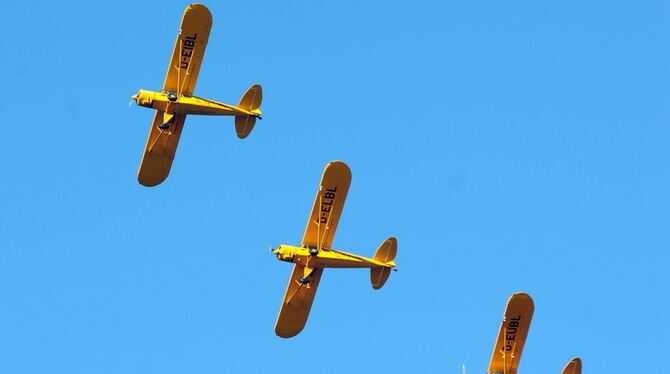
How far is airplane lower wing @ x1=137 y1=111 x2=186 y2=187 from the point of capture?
145 m

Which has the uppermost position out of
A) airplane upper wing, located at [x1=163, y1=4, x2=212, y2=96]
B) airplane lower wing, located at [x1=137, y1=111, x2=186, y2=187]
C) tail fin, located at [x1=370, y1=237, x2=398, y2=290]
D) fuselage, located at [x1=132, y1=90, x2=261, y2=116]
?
airplane upper wing, located at [x1=163, y1=4, x2=212, y2=96]

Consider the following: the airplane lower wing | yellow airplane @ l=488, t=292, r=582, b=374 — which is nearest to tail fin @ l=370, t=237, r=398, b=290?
yellow airplane @ l=488, t=292, r=582, b=374

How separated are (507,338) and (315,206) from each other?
10.9 metres

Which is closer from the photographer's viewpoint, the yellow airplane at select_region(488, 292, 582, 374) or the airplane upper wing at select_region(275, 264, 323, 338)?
the yellow airplane at select_region(488, 292, 582, 374)

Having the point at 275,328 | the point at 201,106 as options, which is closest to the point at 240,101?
the point at 201,106

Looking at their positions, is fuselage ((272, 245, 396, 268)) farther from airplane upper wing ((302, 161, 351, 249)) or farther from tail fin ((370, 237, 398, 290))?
tail fin ((370, 237, 398, 290))

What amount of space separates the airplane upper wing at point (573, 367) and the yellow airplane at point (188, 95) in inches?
741

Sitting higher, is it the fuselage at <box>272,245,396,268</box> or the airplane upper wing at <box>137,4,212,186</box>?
the airplane upper wing at <box>137,4,212,186</box>

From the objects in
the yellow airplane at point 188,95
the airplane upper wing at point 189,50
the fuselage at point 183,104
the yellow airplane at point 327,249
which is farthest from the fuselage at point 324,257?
the airplane upper wing at point 189,50

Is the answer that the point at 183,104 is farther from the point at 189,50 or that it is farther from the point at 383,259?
the point at 383,259

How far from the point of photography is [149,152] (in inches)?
5728

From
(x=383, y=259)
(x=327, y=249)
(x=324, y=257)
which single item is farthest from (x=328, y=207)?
(x=383, y=259)

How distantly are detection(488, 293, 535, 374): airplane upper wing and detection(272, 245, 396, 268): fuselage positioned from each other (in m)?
7.08

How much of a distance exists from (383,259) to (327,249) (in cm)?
288
